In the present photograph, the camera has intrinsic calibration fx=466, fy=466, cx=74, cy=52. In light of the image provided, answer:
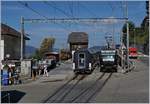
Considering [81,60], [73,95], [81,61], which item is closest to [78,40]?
[81,60]

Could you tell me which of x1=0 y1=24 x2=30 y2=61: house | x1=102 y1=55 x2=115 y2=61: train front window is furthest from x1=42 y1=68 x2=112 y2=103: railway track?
x1=0 y1=24 x2=30 y2=61: house

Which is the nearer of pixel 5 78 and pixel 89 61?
pixel 5 78

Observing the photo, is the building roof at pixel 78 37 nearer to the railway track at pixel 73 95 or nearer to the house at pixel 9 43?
the house at pixel 9 43

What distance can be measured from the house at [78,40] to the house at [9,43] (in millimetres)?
20064

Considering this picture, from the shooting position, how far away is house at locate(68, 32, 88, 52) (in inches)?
3742

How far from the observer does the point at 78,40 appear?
95.1 meters

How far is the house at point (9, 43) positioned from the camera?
206ft

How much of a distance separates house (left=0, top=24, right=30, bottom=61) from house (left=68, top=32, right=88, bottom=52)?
20064 millimetres

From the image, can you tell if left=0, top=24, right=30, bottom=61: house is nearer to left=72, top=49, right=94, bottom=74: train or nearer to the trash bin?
left=72, top=49, right=94, bottom=74: train

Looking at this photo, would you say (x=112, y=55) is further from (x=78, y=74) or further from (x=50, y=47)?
(x=50, y=47)

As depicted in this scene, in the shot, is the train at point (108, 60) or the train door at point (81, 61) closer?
the train door at point (81, 61)

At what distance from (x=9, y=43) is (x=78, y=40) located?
1136 inches

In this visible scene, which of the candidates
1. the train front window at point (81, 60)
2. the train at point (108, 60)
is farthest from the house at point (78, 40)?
the train front window at point (81, 60)

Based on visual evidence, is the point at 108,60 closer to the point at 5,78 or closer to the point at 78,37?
the point at 5,78
